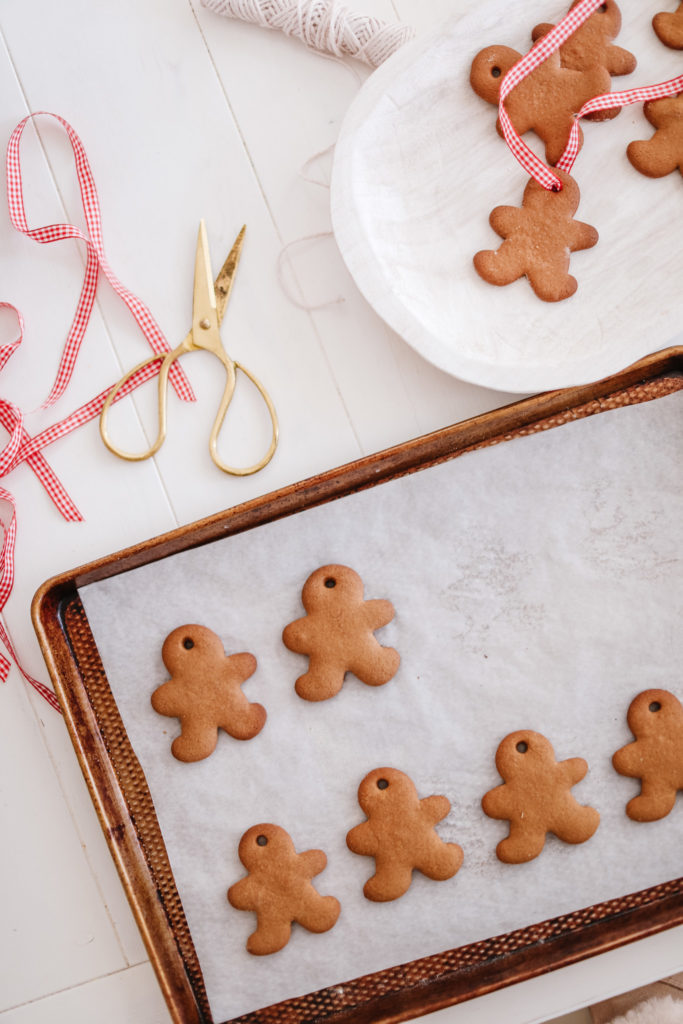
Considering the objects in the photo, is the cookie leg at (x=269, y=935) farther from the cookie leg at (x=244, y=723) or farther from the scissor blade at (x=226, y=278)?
the scissor blade at (x=226, y=278)

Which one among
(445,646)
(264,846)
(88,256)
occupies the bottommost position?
(264,846)

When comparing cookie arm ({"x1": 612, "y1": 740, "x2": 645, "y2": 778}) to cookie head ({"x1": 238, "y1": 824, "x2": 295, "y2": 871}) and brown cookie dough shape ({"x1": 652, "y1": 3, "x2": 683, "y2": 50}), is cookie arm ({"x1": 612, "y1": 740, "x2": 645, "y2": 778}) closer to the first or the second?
cookie head ({"x1": 238, "y1": 824, "x2": 295, "y2": 871})

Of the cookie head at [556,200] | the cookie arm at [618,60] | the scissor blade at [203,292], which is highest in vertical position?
the cookie arm at [618,60]

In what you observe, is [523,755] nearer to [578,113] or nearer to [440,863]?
[440,863]

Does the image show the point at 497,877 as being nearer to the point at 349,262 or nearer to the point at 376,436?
the point at 376,436

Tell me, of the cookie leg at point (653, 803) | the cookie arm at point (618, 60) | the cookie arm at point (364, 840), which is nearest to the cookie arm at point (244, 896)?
the cookie arm at point (364, 840)

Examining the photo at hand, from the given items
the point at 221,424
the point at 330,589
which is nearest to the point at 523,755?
the point at 330,589

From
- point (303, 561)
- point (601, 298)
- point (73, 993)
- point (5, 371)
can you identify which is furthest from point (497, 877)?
point (5, 371)
